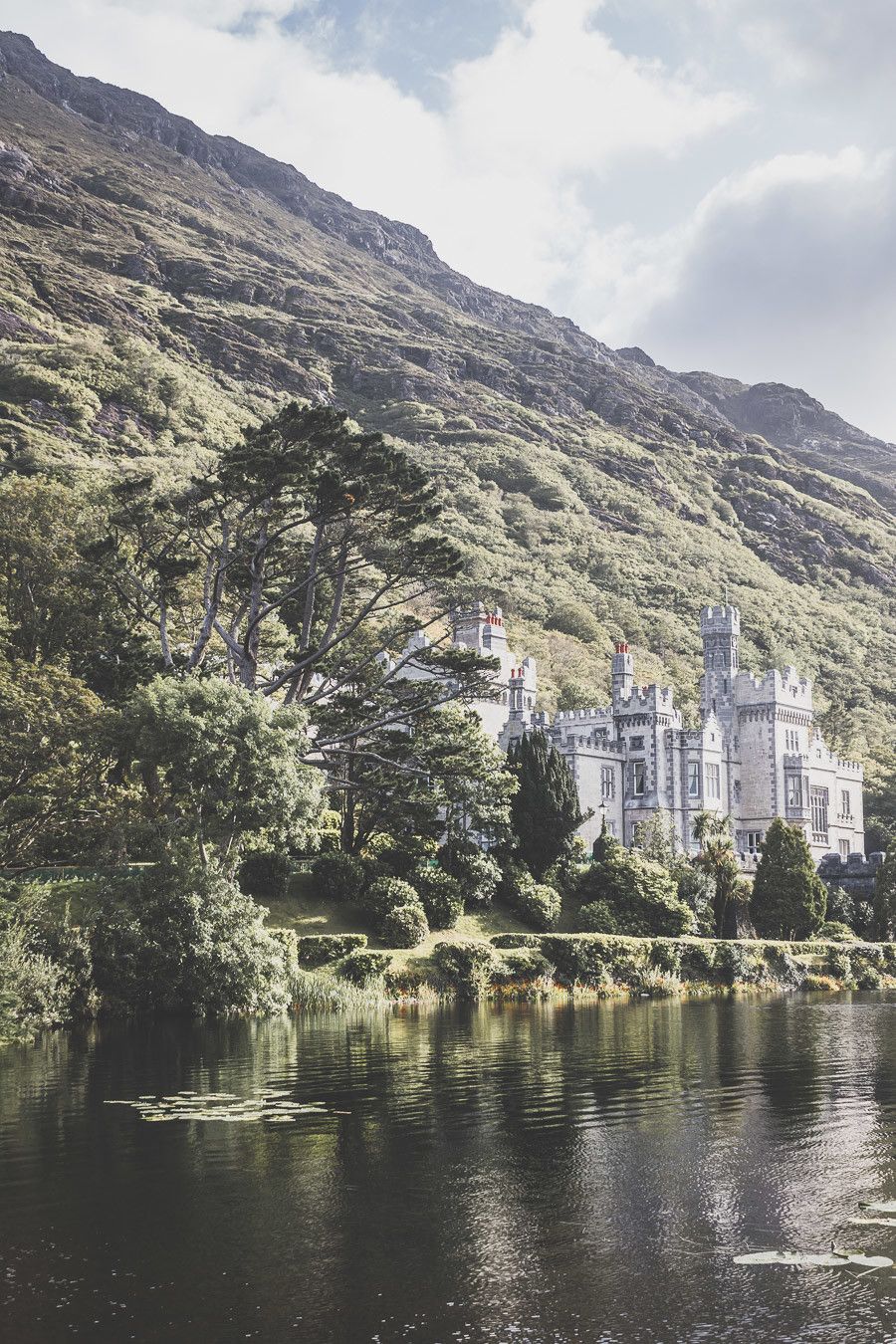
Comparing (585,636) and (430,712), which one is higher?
(585,636)

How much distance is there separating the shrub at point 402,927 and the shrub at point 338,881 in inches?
122

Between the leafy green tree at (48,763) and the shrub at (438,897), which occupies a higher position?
the leafy green tree at (48,763)

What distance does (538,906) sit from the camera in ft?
175

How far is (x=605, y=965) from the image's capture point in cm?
4916

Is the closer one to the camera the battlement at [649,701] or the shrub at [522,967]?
the shrub at [522,967]

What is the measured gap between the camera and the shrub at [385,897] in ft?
153

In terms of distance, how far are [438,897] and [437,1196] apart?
3596cm

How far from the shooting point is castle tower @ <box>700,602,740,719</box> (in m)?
81.2

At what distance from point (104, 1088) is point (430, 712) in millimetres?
29732

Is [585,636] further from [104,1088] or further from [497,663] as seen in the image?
[104,1088]

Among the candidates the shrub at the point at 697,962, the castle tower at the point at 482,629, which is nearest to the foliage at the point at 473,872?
the shrub at the point at 697,962

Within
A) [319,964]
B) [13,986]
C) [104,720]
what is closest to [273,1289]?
[13,986]

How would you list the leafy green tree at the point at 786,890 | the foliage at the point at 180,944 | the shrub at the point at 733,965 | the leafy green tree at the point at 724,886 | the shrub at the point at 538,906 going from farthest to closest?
the leafy green tree at the point at 786,890 < the leafy green tree at the point at 724,886 < the shrub at the point at 733,965 < the shrub at the point at 538,906 < the foliage at the point at 180,944

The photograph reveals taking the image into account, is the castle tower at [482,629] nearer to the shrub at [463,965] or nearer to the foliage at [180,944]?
the shrub at [463,965]
